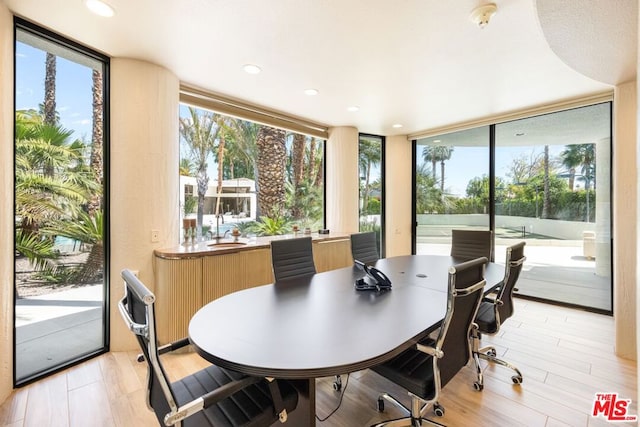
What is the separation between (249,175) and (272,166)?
0.44 m

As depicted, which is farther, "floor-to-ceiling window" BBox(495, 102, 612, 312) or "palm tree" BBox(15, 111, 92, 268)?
"floor-to-ceiling window" BBox(495, 102, 612, 312)

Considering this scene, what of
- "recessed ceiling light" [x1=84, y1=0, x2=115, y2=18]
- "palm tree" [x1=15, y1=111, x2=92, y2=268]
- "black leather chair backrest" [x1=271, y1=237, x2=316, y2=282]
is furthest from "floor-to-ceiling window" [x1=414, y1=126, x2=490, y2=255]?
"palm tree" [x1=15, y1=111, x2=92, y2=268]

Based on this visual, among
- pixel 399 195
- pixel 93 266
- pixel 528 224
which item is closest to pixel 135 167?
pixel 93 266

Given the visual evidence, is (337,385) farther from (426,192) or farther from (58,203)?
(426,192)

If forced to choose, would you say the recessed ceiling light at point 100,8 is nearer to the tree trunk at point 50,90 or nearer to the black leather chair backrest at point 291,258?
the tree trunk at point 50,90

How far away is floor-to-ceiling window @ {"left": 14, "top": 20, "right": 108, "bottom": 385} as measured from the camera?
2137 mm

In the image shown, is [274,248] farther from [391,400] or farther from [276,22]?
[276,22]

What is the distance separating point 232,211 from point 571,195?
15.3 feet

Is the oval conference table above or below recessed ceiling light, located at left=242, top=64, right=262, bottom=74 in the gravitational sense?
below

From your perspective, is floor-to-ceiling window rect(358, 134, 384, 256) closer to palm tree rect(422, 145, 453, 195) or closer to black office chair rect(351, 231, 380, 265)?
palm tree rect(422, 145, 453, 195)

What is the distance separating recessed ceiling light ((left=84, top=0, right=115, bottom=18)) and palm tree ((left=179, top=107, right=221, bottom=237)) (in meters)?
2.20

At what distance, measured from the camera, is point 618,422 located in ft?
5.87

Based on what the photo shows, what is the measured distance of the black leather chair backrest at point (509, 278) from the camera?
84.7 inches

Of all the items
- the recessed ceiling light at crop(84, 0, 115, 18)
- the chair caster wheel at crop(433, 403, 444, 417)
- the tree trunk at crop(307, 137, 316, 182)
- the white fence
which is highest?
the recessed ceiling light at crop(84, 0, 115, 18)
